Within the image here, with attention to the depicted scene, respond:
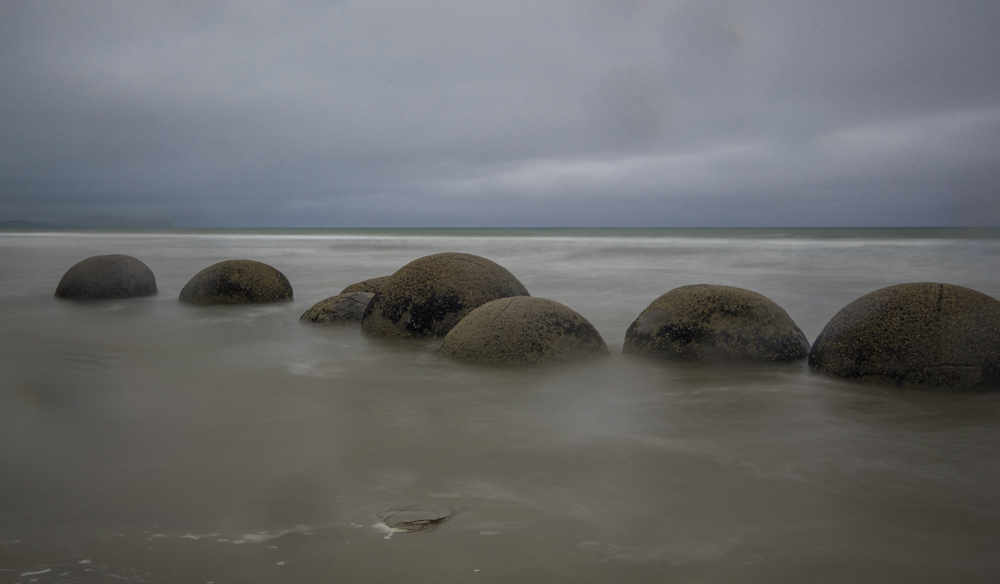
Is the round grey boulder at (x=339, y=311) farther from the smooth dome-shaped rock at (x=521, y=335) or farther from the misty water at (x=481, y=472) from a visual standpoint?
the smooth dome-shaped rock at (x=521, y=335)

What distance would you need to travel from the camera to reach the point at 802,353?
6.01m

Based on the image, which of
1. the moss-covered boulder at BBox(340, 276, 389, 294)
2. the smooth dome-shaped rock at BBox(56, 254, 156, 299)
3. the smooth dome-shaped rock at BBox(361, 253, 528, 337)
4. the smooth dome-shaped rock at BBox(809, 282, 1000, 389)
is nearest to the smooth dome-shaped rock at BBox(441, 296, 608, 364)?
the smooth dome-shaped rock at BBox(361, 253, 528, 337)

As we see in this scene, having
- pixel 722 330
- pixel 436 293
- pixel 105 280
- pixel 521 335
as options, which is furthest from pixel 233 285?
pixel 722 330

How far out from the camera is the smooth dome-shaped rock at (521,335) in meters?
5.85

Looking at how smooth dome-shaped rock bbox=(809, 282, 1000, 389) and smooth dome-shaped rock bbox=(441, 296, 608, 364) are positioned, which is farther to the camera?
smooth dome-shaped rock bbox=(441, 296, 608, 364)

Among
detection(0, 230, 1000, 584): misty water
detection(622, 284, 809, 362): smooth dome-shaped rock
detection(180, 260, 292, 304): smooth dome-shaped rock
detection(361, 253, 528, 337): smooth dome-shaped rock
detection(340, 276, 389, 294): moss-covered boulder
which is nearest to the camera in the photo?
detection(0, 230, 1000, 584): misty water

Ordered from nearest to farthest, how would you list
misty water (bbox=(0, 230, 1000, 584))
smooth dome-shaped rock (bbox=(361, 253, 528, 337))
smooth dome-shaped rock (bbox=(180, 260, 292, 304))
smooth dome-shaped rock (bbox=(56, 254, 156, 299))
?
misty water (bbox=(0, 230, 1000, 584))
smooth dome-shaped rock (bbox=(361, 253, 528, 337))
smooth dome-shaped rock (bbox=(180, 260, 292, 304))
smooth dome-shaped rock (bbox=(56, 254, 156, 299))

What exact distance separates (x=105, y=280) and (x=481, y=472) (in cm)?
1086

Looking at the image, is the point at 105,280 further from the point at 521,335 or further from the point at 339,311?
the point at 521,335

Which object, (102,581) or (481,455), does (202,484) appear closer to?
(102,581)

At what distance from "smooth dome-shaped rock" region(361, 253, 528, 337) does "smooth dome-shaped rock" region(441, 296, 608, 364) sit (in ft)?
2.93

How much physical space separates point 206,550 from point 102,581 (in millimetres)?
346

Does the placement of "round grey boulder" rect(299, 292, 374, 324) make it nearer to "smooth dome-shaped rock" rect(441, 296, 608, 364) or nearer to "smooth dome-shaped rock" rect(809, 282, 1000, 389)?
"smooth dome-shaped rock" rect(441, 296, 608, 364)

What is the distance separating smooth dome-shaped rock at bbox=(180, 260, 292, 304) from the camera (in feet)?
33.7
